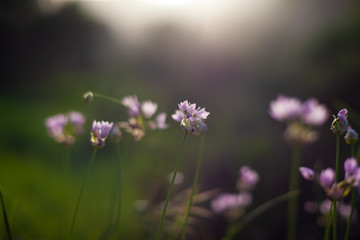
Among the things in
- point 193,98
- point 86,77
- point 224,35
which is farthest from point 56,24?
point 193,98

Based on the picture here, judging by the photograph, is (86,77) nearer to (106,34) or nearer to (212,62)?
(106,34)

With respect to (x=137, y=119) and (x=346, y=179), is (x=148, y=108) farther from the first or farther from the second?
(x=346, y=179)

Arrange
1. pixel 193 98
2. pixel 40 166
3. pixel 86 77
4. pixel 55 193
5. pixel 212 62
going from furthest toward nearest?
pixel 86 77 → pixel 212 62 → pixel 193 98 → pixel 40 166 → pixel 55 193

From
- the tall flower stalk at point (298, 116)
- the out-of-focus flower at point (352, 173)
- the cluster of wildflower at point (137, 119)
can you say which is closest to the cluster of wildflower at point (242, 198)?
the tall flower stalk at point (298, 116)

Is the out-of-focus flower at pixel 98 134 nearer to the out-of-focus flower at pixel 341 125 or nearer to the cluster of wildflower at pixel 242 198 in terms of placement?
the out-of-focus flower at pixel 341 125

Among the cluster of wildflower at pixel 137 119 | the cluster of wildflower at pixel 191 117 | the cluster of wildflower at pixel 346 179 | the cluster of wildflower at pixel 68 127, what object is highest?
the cluster of wildflower at pixel 68 127

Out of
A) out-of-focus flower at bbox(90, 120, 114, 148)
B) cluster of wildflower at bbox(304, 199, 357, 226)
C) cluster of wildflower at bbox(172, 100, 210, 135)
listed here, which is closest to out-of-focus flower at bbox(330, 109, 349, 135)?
cluster of wildflower at bbox(172, 100, 210, 135)
